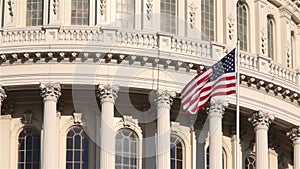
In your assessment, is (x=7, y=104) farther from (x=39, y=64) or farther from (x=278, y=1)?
(x=278, y=1)

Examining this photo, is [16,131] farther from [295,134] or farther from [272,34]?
[272,34]

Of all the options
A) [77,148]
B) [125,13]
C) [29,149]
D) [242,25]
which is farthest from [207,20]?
[29,149]

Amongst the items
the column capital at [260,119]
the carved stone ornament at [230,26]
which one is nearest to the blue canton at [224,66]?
the column capital at [260,119]

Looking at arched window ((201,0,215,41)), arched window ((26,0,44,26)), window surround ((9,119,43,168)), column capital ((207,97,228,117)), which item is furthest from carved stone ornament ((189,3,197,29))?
window surround ((9,119,43,168))

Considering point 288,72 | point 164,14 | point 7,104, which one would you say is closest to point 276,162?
point 288,72

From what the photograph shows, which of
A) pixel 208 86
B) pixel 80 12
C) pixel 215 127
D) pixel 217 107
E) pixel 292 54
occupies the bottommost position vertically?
pixel 215 127

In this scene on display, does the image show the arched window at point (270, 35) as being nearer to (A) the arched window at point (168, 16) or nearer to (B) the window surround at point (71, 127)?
(A) the arched window at point (168, 16)

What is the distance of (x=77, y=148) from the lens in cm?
5572

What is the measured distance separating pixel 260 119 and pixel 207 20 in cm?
440

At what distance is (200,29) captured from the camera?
5803 cm

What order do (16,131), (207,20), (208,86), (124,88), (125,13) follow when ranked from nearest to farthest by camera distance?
(208,86), (124,88), (16,131), (125,13), (207,20)

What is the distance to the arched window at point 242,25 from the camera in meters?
59.6

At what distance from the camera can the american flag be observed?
164 ft

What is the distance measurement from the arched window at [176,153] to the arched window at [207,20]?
423 cm
